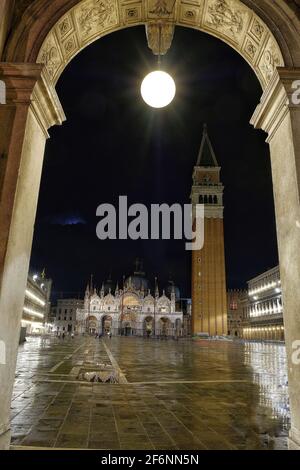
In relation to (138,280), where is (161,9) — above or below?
below

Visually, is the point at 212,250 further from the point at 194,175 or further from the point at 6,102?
the point at 6,102

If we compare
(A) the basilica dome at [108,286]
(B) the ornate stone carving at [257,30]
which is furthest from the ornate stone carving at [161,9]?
(A) the basilica dome at [108,286]

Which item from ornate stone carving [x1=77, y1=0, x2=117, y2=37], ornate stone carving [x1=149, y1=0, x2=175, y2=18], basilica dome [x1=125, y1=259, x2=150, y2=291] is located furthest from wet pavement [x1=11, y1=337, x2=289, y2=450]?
basilica dome [x1=125, y1=259, x2=150, y2=291]

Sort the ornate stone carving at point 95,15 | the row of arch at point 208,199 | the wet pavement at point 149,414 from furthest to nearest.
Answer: the row of arch at point 208,199
the ornate stone carving at point 95,15
the wet pavement at point 149,414

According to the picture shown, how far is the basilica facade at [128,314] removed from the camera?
8562cm

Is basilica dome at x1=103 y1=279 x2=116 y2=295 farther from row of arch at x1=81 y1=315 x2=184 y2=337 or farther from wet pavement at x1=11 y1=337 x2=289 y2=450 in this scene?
wet pavement at x1=11 y1=337 x2=289 y2=450

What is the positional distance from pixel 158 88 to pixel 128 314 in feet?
284

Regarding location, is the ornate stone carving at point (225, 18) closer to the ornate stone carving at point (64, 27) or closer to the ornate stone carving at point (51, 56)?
the ornate stone carving at point (64, 27)

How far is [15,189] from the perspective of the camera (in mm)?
3713

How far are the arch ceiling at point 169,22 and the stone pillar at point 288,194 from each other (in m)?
0.50

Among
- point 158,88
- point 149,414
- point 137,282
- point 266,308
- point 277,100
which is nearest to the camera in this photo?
point 158,88

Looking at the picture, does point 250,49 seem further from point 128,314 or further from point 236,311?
point 236,311

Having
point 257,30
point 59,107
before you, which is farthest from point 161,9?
point 59,107

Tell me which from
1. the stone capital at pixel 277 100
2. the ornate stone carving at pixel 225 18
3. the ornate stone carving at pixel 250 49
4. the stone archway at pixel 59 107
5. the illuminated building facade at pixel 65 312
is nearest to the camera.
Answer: the stone archway at pixel 59 107
